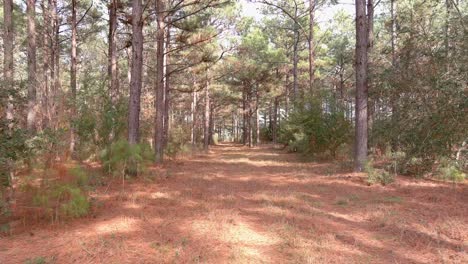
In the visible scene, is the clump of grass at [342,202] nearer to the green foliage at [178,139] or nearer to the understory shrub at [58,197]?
the understory shrub at [58,197]

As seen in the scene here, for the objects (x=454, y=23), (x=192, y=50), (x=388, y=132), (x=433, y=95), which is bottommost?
(x=388, y=132)

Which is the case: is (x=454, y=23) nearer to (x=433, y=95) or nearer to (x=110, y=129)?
(x=433, y=95)

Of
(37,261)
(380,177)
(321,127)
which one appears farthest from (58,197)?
(321,127)

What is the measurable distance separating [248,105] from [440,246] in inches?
985

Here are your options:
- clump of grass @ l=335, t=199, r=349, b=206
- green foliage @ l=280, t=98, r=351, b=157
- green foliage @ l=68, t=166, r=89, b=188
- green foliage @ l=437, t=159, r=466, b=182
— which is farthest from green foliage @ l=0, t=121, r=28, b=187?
green foliage @ l=280, t=98, r=351, b=157

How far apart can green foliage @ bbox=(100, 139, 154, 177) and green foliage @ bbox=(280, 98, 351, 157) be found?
8.20 meters

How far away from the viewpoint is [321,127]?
14195mm

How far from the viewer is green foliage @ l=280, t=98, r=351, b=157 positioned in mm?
13992

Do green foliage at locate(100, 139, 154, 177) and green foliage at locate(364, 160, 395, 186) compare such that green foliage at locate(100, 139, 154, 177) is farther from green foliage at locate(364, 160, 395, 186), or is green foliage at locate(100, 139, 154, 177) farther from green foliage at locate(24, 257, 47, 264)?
green foliage at locate(364, 160, 395, 186)

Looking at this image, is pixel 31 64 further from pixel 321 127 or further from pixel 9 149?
pixel 321 127

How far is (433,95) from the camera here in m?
6.07

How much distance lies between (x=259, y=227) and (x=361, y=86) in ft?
22.7

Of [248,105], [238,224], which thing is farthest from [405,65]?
[248,105]

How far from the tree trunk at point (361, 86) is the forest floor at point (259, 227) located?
74.0 inches
